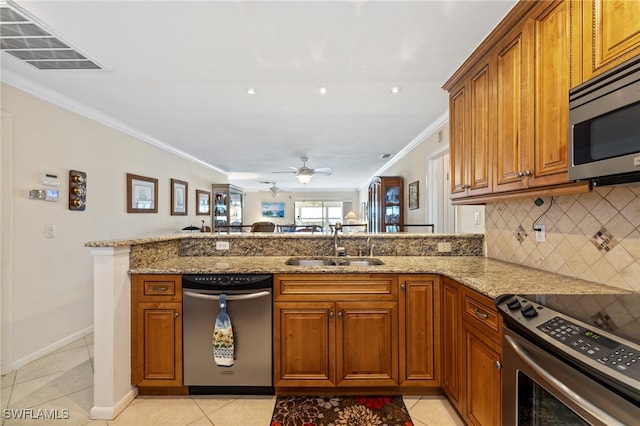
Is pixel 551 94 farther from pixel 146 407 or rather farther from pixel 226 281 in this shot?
pixel 146 407

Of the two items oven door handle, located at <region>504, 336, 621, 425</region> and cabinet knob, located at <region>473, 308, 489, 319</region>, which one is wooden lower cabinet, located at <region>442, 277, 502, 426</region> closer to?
cabinet knob, located at <region>473, 308, 489, 319</region>

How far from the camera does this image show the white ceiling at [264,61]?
1.72 metres

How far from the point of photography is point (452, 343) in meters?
1.80

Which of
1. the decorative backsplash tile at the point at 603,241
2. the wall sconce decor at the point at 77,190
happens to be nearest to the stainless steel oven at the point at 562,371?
the decorative backsplash tile at the point at 603,241

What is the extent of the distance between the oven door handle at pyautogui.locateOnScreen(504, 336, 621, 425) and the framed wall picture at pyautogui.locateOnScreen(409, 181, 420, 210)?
342 centimetres

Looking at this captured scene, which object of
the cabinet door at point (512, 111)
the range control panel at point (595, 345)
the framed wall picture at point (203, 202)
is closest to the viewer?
the range control panel at point (595, 345)

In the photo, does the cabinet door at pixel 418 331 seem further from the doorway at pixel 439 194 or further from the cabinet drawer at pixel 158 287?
the doorway at pixel 439 194

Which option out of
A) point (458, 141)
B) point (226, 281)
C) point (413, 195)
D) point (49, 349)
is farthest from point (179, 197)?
point (458, 141)

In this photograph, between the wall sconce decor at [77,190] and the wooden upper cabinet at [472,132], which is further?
the wall sconce decor at [77,190]

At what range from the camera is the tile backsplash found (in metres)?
1.35

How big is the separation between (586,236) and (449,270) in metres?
0.71

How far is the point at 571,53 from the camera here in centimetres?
127

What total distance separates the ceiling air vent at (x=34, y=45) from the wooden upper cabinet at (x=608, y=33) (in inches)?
114

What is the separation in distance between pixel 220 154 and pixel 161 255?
3592 mm
